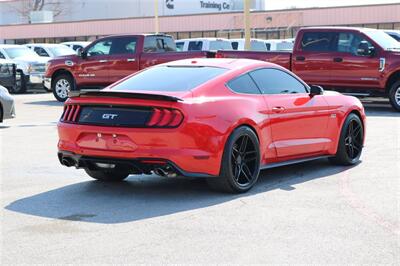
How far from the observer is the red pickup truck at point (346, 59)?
16.8 meters

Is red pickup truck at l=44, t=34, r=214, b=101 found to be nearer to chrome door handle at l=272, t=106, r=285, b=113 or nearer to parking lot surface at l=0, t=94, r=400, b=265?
parking lot surface at l=0, t=94, r=400, b=265

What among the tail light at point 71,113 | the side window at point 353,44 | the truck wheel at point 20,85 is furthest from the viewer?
the truck wheel at point 20,85

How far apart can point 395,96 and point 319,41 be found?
2.43 m

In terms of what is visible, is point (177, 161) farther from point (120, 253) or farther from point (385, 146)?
point (385, 146)

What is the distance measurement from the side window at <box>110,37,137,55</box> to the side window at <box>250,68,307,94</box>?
11.8 metres

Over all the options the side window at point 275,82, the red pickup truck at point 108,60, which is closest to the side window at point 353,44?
the red pickup truck at point 108,60

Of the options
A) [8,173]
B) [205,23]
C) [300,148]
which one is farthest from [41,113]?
[205,23]

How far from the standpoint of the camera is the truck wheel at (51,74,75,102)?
21.0 meters

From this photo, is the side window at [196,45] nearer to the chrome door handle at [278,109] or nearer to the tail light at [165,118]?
the chrome door handle at [278,109]

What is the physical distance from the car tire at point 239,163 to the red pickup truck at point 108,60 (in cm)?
1195

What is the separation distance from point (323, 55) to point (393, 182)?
9644 millimetres

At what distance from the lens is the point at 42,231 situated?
19.9 feet

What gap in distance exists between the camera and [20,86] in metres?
25.4

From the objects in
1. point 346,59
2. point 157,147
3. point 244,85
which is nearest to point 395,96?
point 346,59
